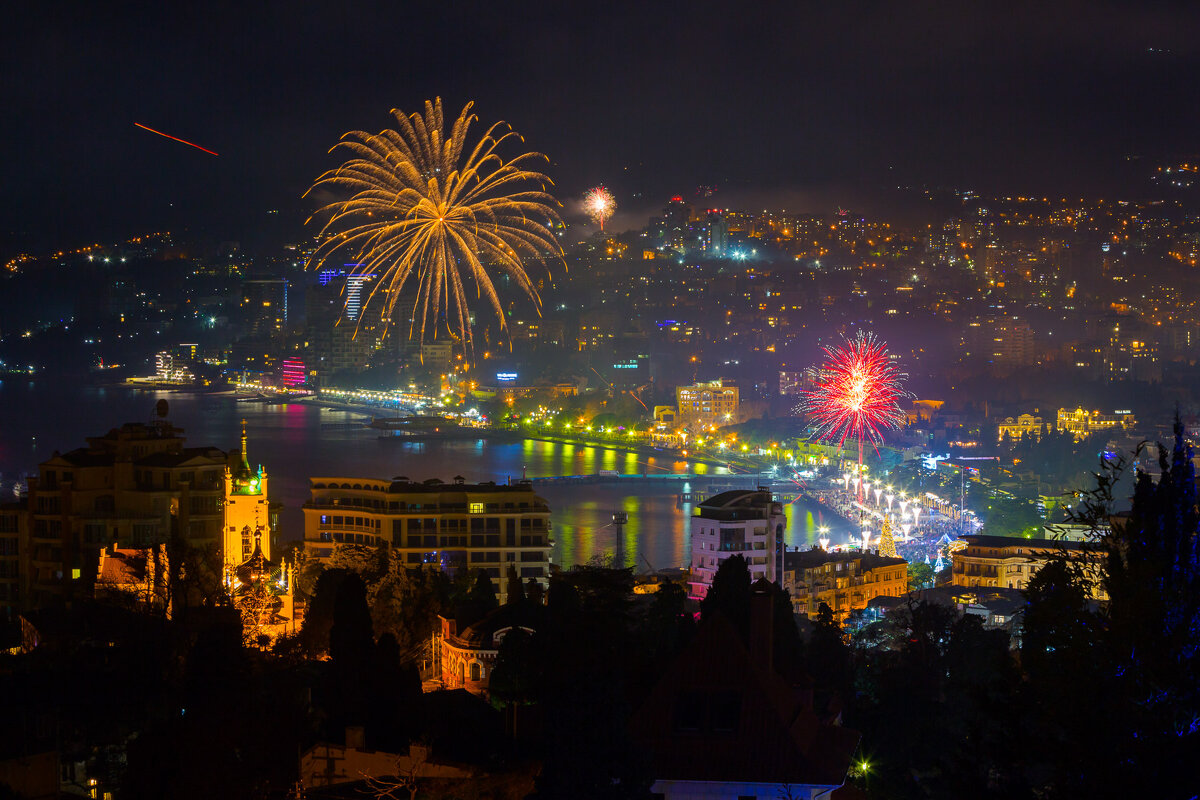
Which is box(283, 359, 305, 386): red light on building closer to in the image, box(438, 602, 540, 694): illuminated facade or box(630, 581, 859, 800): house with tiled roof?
box(438, 602, 540, 694): illuminated facade

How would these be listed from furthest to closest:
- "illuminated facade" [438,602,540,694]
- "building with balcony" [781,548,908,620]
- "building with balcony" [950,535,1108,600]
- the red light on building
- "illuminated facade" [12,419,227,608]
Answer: the red light on building, "building with balcony" [950,535,1108,600], "building with balcony" [781,548,908,620], "illuminated facade" [12,419,227,608], "illuminated facade" [438,602,540,694]

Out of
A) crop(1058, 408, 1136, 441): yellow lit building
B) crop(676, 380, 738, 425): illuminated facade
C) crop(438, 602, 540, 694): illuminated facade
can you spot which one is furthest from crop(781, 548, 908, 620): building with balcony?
crop(676, 380, 738, 425): illuminated facade

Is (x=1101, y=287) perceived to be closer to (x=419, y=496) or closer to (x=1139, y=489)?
(x=419, y=496)

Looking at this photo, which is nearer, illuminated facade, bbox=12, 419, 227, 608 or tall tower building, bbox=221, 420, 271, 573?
tall tower building, bbox=221, 420, 271, 573

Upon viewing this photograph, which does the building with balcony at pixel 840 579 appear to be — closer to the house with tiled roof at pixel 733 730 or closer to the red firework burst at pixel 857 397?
the red firework burst at pixel 857 397

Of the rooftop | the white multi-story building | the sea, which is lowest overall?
the rooftop

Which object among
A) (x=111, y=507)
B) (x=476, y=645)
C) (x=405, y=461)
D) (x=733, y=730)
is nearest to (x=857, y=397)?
(x=405, y=461)

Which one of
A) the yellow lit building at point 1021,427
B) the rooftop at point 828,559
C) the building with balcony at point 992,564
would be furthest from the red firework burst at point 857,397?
the rooftop at point 828,559
